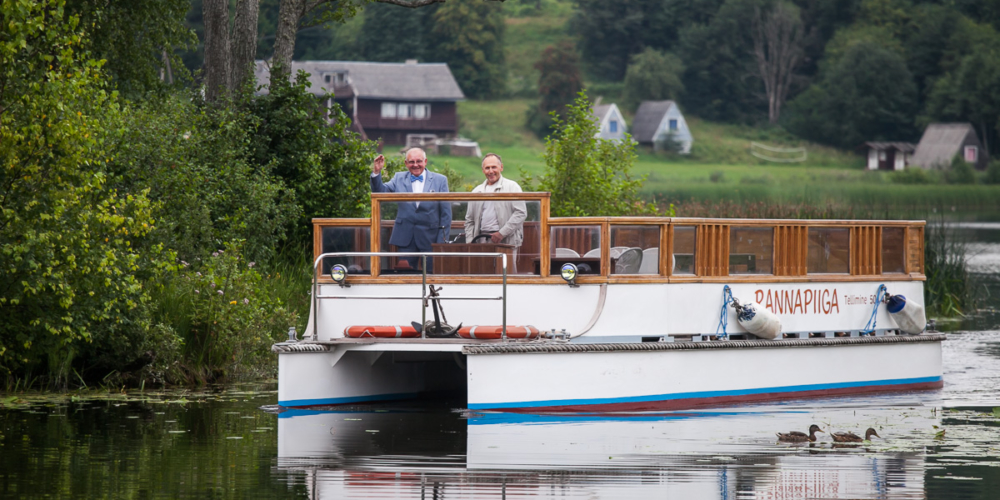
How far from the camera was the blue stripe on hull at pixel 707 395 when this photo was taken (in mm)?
12164

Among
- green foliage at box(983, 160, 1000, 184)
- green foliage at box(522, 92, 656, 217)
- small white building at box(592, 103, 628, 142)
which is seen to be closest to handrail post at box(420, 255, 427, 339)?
green foliage at box(522, 92, 656, 217)

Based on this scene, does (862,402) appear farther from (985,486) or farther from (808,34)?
(808,34)

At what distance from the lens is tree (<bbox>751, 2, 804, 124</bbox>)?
104m

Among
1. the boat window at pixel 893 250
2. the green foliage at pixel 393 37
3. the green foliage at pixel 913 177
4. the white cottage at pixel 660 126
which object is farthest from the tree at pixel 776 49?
the boat window at pixel 893 250

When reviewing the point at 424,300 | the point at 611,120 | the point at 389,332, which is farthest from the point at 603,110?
the point at 389,332

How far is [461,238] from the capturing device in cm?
1318

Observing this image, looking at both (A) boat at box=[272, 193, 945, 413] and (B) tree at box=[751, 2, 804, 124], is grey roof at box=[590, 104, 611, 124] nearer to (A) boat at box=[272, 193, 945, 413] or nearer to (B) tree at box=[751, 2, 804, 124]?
(B) tree at box=[751, 2, 804, 124]

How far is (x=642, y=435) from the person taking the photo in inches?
445

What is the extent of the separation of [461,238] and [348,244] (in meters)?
1.12

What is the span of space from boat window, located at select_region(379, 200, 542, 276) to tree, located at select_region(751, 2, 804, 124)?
92.1 m

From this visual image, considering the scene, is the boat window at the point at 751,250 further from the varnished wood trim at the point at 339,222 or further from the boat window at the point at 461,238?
the varnished wood trim at the point at 339,222

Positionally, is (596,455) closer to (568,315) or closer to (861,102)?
(568,315)

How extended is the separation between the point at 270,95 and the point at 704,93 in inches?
3433

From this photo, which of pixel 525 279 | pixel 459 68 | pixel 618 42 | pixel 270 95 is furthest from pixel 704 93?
pixel 525 279
